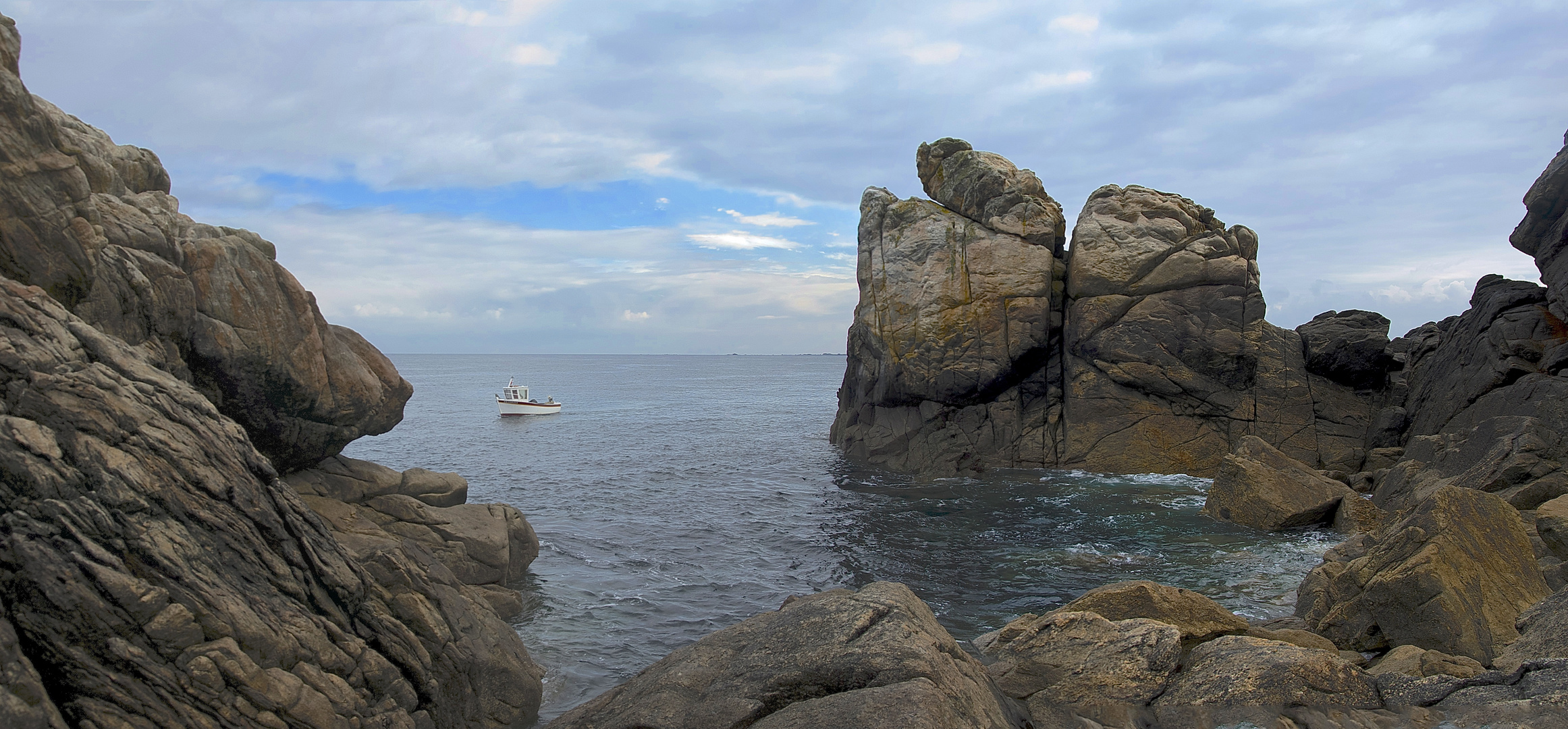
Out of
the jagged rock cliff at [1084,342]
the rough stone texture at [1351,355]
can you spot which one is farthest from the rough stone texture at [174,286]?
the rough stone texture at [1351,355]

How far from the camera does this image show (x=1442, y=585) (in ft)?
30.4

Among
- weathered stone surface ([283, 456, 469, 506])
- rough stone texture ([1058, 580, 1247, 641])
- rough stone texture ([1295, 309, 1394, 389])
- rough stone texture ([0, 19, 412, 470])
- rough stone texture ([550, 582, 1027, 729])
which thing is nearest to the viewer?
rough stone texture ([550, 582, 1027, 729])

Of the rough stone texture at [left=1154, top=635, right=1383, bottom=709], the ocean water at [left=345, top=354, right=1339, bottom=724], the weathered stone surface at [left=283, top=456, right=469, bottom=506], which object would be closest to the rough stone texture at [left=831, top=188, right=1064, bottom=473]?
the ocean water at [left=345, top=354, right=1339, bottom=724]

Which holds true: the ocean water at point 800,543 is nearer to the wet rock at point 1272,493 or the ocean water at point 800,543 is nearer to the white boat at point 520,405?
the wet rock at point 1272,493

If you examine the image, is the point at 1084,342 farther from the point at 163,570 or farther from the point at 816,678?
the point at 163,570

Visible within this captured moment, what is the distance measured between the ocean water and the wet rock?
0.47 meters

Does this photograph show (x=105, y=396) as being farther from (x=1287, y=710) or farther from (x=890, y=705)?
(x=1287, y=710)

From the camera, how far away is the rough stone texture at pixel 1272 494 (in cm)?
1958

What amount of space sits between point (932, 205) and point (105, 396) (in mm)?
28715

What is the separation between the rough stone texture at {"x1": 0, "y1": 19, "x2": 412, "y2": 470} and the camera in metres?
8.28

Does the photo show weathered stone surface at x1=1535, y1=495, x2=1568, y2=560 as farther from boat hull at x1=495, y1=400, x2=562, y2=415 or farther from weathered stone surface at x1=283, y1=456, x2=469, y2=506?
boat hull at x1=495, y1=400, x2=562, y2=415

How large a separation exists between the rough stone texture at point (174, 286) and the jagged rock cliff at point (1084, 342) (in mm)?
20391

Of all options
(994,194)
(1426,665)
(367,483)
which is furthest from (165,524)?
(994,194)

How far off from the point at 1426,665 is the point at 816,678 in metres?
6.61
